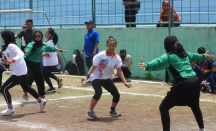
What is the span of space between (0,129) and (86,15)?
9831mm

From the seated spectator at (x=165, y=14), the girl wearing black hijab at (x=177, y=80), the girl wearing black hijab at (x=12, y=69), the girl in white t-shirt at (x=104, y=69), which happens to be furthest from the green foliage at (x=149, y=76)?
the girl wearing black hijab at (x=177, y=80)

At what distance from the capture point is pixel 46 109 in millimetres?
10523

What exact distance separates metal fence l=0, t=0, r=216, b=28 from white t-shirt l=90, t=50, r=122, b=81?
566 cm

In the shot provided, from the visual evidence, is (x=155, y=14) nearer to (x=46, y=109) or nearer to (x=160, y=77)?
(x=160, y=77)

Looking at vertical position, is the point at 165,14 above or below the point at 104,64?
above

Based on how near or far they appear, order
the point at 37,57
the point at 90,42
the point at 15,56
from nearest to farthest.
A: the point at 15,56, the point at 37,57, the point at 90,42

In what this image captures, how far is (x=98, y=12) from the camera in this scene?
56.7 ft

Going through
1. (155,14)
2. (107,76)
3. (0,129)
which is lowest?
(0,129)

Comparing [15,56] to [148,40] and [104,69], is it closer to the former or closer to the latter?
[104,69]

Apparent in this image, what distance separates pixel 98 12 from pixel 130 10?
143 cm

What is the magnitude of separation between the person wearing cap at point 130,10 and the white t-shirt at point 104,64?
6.95 m

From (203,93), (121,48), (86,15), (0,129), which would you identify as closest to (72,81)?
(121,48)

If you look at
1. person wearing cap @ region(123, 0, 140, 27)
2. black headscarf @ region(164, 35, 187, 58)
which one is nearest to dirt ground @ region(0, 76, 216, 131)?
black headscarf @ region(164, 35, 187, 58)

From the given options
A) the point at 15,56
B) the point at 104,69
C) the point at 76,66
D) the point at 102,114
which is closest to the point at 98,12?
the point at 76,66
